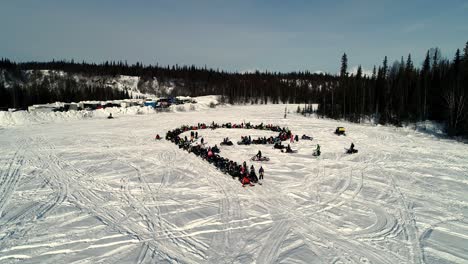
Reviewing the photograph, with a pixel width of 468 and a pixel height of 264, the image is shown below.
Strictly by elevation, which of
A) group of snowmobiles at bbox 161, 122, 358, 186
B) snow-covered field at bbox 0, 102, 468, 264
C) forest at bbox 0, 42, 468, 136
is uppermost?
forest at bbox 0, 42, 468, 136

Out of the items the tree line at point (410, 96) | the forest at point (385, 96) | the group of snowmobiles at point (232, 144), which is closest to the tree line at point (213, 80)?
the forest at point (385, 96)

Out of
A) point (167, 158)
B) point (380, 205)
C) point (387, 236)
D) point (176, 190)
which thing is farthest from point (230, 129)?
point (387, 236)

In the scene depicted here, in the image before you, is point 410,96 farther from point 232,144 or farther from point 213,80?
point 213,80

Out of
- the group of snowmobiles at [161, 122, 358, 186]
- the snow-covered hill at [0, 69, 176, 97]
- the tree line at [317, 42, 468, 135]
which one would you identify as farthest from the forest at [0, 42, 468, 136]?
the snow-covered hill at [0, 69, 176, 97]

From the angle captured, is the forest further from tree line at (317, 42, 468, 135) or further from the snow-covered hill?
the snow-covered hill

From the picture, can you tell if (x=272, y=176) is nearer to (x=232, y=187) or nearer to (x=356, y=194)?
(x=232, y=187)

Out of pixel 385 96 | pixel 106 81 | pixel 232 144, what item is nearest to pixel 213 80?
pixel 106 81

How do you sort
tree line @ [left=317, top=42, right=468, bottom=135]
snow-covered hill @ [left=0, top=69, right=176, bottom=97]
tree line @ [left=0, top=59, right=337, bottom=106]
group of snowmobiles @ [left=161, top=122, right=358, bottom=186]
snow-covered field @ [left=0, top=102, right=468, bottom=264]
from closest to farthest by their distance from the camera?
1. snow-covered field @ [left=0, top=102, right=468, bottom=264]
2. group of snowmobiles @ [left=161, top=122, right=358, bottom=186]
3. tree line @ [left=317, top=42, right=468, bottom=135]
4. tree line @ [left=0, top=59, right=337, bottom=106]
5. snow-covered hill @ [left=0, top=69, right=176, bottom=97]

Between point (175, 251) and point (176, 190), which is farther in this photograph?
point (176, 190)

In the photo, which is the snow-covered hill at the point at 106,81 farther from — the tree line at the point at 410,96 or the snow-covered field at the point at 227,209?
the snow-covered field at the point at 227,209
